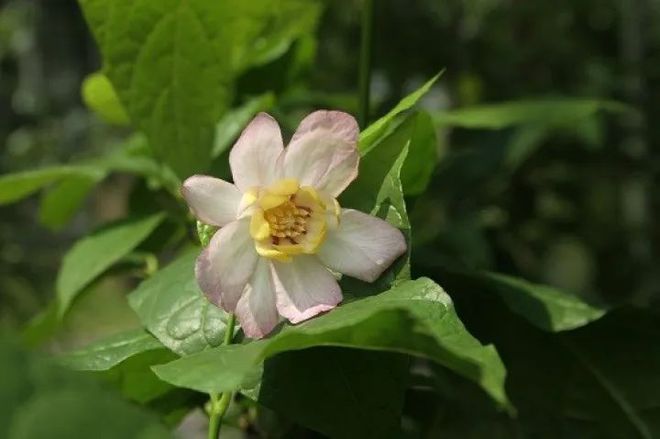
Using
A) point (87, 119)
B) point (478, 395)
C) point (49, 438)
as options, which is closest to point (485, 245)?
point (478, 395)

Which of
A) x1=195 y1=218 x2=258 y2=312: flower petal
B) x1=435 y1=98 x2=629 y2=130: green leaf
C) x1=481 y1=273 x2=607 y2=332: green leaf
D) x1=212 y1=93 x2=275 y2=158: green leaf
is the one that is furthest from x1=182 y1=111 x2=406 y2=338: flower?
x1=435 y1=98 x2=629 y2=130: green leaf

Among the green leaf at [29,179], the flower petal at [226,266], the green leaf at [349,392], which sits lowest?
the green leaf at [29,179]

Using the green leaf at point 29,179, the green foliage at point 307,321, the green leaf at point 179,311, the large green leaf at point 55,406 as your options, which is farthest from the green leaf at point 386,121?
the green leaf at point 29,179

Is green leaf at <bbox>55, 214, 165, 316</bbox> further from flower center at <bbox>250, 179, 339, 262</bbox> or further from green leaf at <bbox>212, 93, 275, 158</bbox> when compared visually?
flower center at <bbox>250, 179, 339, 262</bbox>

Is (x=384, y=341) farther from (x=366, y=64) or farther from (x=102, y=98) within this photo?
(x=102, y=98)

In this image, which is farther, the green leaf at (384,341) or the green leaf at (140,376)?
the green leaf at (140,376)

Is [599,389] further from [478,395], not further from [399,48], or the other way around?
[399,48]

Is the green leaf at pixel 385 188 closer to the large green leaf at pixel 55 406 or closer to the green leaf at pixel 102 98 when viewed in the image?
the large green leaf at pixel 55 406
